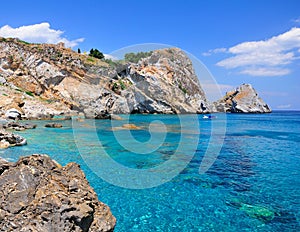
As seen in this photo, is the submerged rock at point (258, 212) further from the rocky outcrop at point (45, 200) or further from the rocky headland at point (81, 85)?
the rocky headland at point (81, 85)

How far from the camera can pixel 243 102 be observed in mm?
132125

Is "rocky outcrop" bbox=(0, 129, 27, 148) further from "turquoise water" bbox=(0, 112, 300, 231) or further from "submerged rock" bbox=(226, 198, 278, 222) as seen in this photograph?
"submerged rock" bbox=(226, 198, 278, 222)

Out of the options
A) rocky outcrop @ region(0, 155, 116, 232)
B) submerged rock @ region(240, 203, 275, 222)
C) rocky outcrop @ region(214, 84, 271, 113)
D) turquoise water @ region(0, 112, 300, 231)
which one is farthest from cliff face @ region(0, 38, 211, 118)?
submerged rock @ region(240, 203, 275, 222)

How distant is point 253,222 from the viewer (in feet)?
28.3

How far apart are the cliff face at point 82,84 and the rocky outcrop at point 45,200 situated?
136 feet

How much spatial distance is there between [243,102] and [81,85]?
99.0 meters

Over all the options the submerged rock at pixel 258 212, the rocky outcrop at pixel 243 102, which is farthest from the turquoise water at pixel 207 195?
the rocky outcrop at pixel 243 102

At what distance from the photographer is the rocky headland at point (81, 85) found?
51469mm

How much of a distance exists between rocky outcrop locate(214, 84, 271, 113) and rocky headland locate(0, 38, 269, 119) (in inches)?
1344

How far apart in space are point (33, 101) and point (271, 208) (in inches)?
1980

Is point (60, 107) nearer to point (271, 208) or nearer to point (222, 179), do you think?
point (222, 179)

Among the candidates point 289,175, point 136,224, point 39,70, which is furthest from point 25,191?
point 39,70

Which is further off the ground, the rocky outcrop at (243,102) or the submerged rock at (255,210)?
the rocky outcrop at (243,102)

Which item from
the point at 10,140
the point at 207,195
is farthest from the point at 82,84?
the point at 207,195
